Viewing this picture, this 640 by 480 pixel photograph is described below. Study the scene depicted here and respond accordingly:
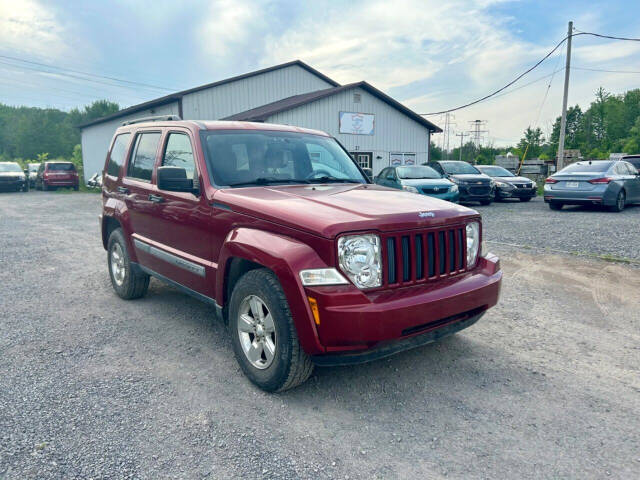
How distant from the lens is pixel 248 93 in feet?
84.3

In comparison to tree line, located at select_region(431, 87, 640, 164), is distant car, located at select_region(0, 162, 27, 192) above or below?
below

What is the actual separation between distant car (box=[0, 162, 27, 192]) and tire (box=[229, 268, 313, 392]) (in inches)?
1096

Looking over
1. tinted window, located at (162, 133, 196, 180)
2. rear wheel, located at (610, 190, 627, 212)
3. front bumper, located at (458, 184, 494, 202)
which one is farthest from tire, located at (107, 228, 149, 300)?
rear wheel, located at (610, 190, 627, 212)

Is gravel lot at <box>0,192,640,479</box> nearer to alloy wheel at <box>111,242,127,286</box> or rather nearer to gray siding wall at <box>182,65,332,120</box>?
alloy wheel at <box>111,242,127,286</box>

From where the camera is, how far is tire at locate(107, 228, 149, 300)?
5.13m

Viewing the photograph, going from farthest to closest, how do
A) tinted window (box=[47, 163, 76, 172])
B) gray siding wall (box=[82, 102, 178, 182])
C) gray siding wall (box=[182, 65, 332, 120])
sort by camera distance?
gray siding wall (box=[82, 102, 178, 182]), tinted window (box=[47, 163, 76, 172]), gray siding wall (box=[182, 65, 332, 120])

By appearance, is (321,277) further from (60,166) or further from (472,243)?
(60,166)

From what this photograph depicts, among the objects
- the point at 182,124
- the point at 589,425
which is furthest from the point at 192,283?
the point at 589,425

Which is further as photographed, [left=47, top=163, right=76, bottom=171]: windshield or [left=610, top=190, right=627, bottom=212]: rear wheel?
[left=47, top=163, right=76, bottom=171]: windshield

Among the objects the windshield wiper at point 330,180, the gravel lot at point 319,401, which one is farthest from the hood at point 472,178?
the windshield wiper at point 330,180

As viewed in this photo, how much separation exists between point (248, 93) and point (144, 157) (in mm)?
22161

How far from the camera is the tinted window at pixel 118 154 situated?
5.30 metres

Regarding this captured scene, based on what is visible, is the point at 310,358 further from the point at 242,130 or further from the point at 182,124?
A: the point at 182,124

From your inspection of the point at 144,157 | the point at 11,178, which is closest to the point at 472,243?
the point at 144,157
